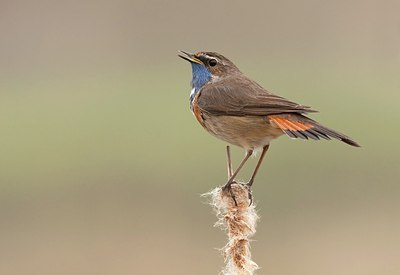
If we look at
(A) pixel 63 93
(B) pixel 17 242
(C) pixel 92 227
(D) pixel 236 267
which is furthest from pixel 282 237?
(A) pixel 63 93

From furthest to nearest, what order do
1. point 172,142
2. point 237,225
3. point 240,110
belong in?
point 172,142 < point 240,110 < point 237,225

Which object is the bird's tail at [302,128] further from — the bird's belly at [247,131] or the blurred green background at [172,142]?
the blurred green background at [172,142]

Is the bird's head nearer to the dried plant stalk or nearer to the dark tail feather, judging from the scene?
the dark tail feather

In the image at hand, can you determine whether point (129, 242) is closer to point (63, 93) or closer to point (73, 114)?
point (73, 114)

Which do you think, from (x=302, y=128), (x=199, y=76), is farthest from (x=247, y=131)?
→ (x=199, y=76)

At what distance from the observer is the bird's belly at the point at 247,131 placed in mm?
6555

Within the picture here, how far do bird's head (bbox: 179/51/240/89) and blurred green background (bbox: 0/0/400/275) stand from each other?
128 inches

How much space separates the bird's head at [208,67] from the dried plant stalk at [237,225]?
1.87 metres

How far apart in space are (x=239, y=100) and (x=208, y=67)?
58cm

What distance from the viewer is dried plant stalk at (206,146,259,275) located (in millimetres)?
4748

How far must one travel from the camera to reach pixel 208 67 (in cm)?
738

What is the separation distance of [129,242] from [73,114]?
614 centimetres

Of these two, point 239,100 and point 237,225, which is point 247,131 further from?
point 237,225

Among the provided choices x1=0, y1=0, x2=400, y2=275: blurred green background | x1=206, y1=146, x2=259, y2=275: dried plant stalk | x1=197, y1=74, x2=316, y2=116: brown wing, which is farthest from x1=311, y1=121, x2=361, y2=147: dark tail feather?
x1=0, y1=0, x2=400, y2=275: blurred green background
